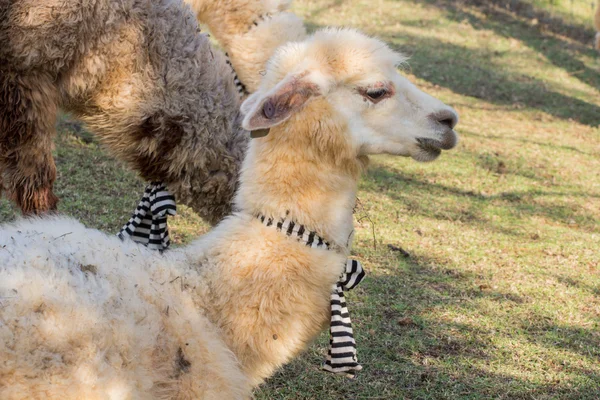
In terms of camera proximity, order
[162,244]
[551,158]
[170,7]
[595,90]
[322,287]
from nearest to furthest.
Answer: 1. [322,287]
2. [162,244]
3. [170,7]
4. [551,158]
5. [595,90]

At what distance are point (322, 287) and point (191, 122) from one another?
151 centimetres

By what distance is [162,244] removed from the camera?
12.4ft

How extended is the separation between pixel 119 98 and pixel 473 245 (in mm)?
2954

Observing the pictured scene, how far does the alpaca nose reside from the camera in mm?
2945

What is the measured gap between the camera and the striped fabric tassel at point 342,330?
2.83 m

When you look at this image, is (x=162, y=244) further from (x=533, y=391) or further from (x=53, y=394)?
(x=533, y=391)

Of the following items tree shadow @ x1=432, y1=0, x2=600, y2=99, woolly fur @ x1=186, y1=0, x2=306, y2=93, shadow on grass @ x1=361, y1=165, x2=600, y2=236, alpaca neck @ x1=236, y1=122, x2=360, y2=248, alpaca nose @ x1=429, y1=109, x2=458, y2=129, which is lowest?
tree shadow @ x1=432, y1=0, x2=600, y2=99

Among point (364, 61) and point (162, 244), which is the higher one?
point (364, 61)

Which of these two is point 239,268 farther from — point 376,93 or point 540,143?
point 540,143

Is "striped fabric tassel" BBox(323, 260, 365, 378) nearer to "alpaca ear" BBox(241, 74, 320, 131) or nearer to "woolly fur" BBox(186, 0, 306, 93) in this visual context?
"alpaca ear" BBox(241, 74, 320, 131)

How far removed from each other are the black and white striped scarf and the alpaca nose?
2.02 ft

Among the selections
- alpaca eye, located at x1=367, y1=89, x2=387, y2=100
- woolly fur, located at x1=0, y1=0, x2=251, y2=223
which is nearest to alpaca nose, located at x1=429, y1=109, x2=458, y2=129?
alpaca eye, located at x1=367, y1=89, x2=387, y2=100

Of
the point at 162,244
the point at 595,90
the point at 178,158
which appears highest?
the point at 178,158

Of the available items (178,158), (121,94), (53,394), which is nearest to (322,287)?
(53,394)
